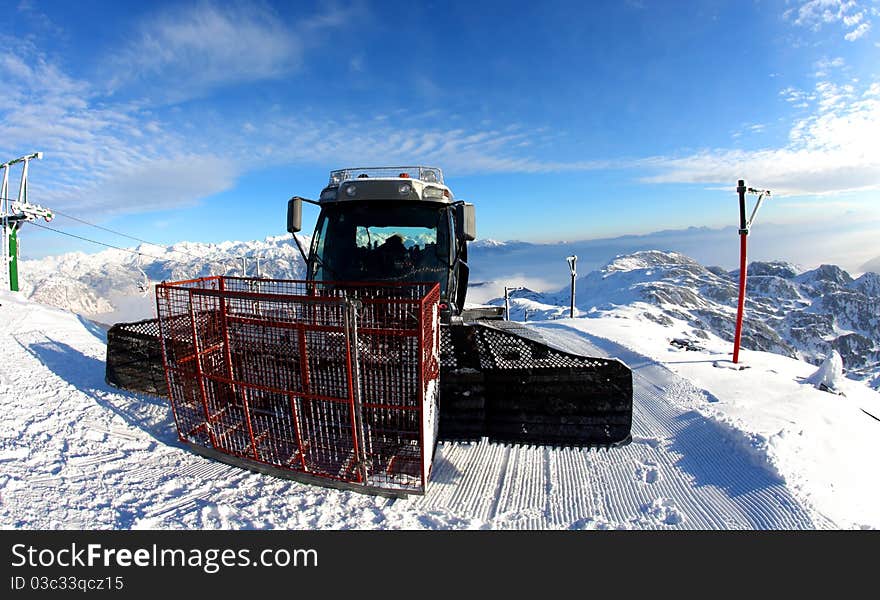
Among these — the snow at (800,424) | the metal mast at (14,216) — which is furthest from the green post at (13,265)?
the snow at (800,424)

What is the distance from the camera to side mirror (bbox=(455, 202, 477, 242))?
234 inches

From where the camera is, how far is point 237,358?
4.69 metres

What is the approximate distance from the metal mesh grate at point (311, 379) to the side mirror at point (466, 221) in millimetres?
1587

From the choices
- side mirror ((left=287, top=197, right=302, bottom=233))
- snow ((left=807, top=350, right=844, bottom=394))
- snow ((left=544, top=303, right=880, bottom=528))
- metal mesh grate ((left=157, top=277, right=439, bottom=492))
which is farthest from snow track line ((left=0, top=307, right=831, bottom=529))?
snow ((left=807, top=350, right=844, bottom=394))

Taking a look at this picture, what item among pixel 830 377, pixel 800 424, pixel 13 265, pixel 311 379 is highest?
pixel 13 265

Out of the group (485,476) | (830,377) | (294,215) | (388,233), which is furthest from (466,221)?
(830,377)

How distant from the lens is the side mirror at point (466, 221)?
5934 millimetres

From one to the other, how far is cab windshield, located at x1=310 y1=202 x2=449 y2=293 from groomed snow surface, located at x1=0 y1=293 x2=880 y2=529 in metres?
2.72

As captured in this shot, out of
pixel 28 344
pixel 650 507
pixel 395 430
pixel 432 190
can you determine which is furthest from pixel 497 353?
pixel 28 344

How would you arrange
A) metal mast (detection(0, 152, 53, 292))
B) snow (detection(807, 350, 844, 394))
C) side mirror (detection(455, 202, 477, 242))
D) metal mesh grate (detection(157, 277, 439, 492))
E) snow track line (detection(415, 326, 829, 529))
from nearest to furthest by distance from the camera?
snow track line (detection(415, 326, 829, 529)), metal mesh grate (detection(157, 277, 439, 492)), side mirror (detection(455, 202, 477, 242)), snow (detection(807, 350, 844, 394)), metal mast (detection(0, 152, 53, 292))

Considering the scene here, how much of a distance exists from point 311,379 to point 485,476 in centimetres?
220

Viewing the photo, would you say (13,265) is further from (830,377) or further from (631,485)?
(830,377)

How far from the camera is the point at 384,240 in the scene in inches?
255

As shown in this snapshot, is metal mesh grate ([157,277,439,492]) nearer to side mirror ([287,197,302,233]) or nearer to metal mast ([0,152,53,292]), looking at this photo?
side mirror ([287,197,302,233])
